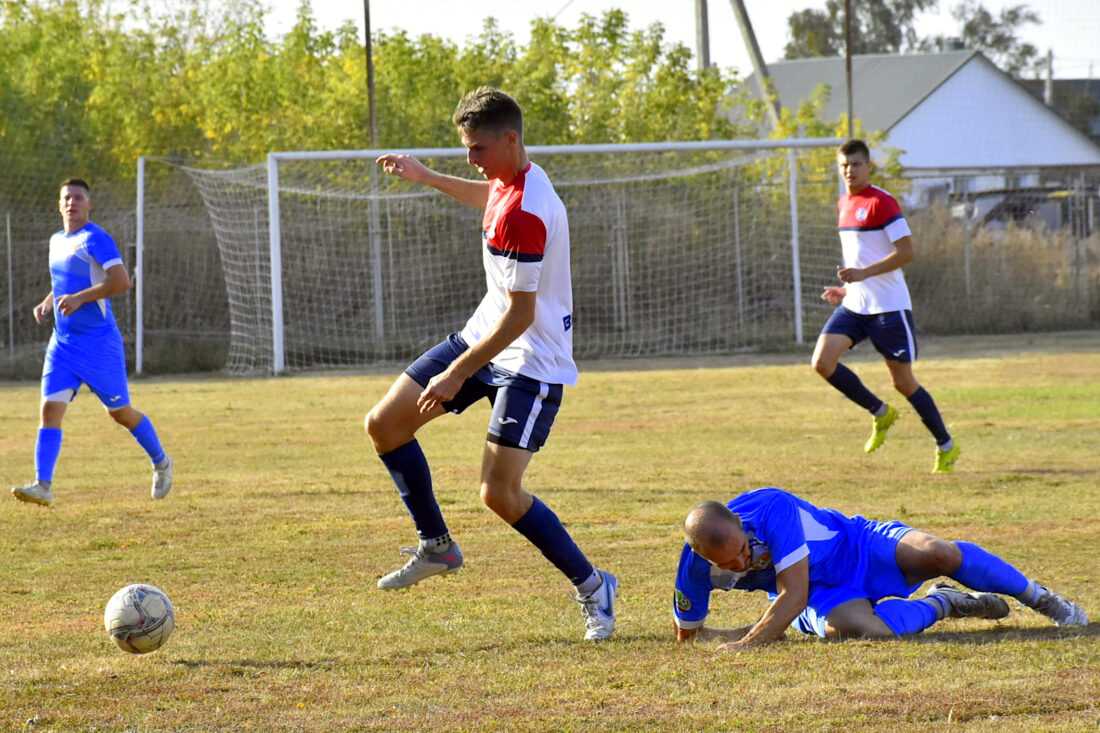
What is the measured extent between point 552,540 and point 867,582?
3.86 ft

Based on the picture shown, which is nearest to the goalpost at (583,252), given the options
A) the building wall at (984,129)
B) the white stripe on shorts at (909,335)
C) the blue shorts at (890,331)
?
the blue shorts at (890,331)

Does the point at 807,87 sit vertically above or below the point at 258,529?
above

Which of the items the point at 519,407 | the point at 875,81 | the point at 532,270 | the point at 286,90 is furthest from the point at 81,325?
the point at 875,81

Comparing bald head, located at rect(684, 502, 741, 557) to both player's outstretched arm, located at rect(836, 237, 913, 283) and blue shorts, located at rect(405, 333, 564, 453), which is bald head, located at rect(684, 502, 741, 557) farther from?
player's outstretched arm, located at rect(836, 237, 913, 283)

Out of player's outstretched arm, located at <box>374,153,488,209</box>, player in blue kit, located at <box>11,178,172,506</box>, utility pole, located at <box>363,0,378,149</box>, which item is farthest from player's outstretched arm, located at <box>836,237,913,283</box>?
utility pole, located at <box>363,0,378,149</box>

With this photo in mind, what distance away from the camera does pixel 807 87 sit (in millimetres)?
60969

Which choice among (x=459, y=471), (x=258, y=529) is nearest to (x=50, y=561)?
(x=258, y=529)

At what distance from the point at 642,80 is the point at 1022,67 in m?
55.0

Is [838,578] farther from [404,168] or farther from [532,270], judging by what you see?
[404,168]

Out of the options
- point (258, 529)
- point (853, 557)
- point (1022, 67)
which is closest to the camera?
point (853, 557)

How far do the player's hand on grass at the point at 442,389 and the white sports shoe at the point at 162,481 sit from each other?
5.05 meters

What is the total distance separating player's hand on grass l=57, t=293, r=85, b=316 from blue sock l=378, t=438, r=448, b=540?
14.9 ft

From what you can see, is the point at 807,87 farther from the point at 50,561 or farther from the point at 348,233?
the point at 50,561

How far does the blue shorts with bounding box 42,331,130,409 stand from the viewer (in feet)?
33.7
